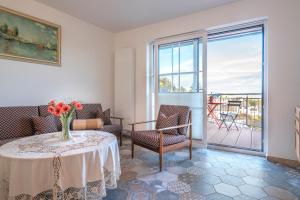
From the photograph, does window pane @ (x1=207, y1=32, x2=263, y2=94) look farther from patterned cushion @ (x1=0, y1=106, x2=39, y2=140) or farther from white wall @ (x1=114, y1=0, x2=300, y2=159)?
patterned cushion @ (x1=0, y1=106, x2=39, y2=140)

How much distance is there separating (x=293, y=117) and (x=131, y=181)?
256cm

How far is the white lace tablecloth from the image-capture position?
1276mm

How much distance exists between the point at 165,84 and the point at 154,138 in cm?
177

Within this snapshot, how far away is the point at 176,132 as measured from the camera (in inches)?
112

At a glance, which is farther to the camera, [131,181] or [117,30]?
[117,30]

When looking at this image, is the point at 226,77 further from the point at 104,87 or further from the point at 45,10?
the point at 45,10

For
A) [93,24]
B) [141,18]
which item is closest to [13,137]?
[93,24]

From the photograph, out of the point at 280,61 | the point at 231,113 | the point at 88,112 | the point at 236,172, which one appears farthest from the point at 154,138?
the point at 231,113

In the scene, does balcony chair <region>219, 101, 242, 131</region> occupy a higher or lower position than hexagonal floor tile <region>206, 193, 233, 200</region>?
higher

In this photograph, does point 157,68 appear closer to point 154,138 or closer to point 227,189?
point 154,138

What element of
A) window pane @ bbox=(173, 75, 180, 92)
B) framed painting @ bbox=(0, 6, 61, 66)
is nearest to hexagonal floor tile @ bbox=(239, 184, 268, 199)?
window pane @ bbox=(173, 75, 180, 92)

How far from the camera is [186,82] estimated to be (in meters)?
3.73

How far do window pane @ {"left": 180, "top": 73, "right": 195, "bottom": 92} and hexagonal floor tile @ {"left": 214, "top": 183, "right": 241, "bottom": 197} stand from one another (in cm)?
199

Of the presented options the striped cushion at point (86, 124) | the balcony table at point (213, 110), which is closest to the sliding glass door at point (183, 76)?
the striped cushion at point (86, 124)
